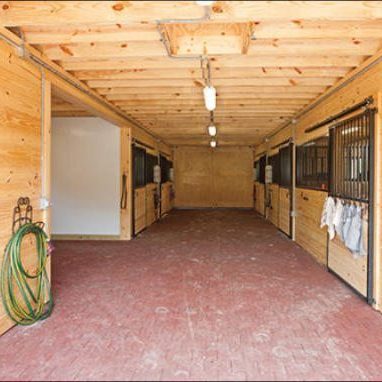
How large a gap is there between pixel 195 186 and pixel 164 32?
9878mm

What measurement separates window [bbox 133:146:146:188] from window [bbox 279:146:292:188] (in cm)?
303

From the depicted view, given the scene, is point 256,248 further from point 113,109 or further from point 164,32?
point 164,32

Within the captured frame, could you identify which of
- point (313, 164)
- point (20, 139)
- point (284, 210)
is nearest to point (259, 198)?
point (284, 210)

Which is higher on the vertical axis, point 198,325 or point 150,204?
point 150,204

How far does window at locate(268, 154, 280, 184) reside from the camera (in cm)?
777

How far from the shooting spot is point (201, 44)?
2914mm

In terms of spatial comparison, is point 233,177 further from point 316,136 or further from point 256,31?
point 256,31

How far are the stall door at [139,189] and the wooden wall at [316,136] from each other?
10.1 ft

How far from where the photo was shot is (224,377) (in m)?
1.95

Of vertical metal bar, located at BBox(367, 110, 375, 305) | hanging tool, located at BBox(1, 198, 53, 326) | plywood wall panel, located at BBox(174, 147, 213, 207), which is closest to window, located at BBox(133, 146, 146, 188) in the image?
hanging tool, located at BBox(1, 198, 53, 326)

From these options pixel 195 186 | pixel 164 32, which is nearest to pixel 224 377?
pixel 164 32

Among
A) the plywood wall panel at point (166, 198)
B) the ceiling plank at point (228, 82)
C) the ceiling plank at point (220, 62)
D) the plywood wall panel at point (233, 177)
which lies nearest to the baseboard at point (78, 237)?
the ceiling plank at point (228, 82)

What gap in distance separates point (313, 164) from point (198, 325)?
343 cm

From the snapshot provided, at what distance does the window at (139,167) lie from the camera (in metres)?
6.89
